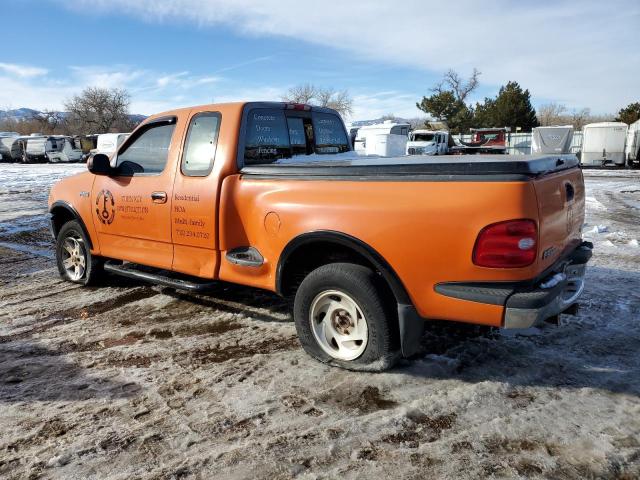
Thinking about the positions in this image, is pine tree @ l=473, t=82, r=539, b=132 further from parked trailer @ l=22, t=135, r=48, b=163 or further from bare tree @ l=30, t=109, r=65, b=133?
bare tree @ l=30, t=109, r=65, b=133

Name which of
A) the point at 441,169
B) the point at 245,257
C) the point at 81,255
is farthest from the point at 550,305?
the point at 81,255

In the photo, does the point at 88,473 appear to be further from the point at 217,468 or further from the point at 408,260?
the point at 408,260

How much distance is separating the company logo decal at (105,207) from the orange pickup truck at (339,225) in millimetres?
19

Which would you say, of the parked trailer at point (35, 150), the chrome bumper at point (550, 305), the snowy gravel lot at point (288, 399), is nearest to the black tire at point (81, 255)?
the snowy gravel lot at point (288, 399)

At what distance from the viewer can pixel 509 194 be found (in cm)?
273

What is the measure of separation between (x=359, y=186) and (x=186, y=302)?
2.71 meters

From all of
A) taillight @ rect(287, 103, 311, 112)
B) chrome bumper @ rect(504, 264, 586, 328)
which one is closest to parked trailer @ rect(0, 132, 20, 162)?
taillight @ rect(287, 103, 311, 112)

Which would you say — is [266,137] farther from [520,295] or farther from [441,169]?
[520,295]

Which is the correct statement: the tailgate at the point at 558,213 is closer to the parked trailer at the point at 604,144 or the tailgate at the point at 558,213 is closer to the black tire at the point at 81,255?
the black tire at the point at 81,255

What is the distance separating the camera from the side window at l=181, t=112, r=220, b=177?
4223mm

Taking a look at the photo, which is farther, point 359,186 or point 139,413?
point 359,186

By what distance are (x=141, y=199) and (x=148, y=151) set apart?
1.70 feet

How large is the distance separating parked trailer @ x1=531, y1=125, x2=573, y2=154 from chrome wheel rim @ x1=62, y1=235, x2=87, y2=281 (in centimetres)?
2836

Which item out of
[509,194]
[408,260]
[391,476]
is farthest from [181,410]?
[509,194]
